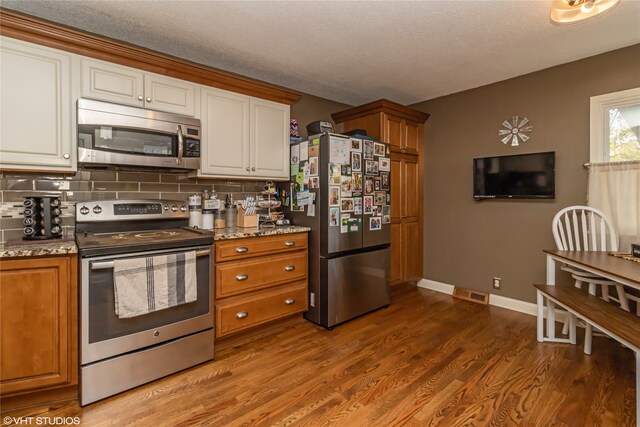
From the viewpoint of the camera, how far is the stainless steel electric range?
1.80 m

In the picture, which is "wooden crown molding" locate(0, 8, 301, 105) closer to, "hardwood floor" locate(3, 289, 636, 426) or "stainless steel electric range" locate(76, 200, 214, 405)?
"stainless steel electric range" locate(76, 200, 214, 405)

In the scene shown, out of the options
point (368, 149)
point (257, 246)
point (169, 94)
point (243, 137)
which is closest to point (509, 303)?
point (368, 149)

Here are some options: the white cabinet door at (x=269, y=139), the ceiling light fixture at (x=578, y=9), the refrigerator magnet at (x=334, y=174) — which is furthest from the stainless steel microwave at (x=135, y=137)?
the ceiling light fixture at (x=578, y=9)

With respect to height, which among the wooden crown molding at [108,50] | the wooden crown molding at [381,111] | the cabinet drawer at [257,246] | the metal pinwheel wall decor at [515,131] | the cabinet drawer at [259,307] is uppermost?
the wooden crown molding at [381,111]

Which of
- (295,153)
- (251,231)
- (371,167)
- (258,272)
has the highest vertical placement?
(295,153)

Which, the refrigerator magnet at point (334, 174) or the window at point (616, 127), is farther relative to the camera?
the refrigerator magnet at point (334, 174)

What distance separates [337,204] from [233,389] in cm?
163

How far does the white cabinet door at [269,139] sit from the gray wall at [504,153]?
2.00m

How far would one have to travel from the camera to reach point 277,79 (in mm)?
3291

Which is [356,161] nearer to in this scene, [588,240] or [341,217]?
[341,217]

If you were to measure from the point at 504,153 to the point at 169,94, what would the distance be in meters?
3.28

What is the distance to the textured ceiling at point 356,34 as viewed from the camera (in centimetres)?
208

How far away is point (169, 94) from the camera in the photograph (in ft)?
7.93

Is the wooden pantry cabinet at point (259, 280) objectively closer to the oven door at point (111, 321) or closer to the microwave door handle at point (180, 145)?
the oven door at point (111, 321)
